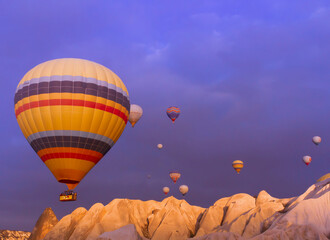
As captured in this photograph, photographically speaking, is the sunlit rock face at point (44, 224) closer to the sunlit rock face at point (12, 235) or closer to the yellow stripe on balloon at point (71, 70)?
the yellow stripe on balloon at point (71, 70)

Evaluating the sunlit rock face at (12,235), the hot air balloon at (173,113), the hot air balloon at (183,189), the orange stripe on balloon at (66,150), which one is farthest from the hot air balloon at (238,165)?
the sunlit rock face at (12,235)

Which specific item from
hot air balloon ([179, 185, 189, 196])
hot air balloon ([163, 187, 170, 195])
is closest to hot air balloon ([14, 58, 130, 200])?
hot air balloon ([179, 185, 189, 196])

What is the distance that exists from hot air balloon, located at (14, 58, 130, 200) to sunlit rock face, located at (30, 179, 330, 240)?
8252 mm

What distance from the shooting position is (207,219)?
171 ft

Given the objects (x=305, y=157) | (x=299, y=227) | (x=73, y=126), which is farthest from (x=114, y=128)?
(x=305, y=157)

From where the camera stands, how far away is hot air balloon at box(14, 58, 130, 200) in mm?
37406

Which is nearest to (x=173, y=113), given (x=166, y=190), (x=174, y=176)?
(x=174, y=176)

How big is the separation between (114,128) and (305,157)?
48.0 m

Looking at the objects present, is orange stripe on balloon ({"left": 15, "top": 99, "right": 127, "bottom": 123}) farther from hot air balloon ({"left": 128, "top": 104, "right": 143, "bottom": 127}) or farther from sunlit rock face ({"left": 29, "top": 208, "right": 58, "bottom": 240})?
sunlit rock face ({"left": 29, "top": 208, "right": 58, "bottom": 240})

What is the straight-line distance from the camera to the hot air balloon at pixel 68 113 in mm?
37406

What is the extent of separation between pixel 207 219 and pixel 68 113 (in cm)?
2530

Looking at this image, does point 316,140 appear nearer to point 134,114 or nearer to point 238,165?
point 238,165

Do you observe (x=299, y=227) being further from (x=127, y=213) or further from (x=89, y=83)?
(x=127, y=213)

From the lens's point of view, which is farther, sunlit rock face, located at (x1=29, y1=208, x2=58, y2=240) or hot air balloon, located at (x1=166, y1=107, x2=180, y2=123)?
hot air balloon, located at (x1=166, y1=107, x2=180, y2=123)
